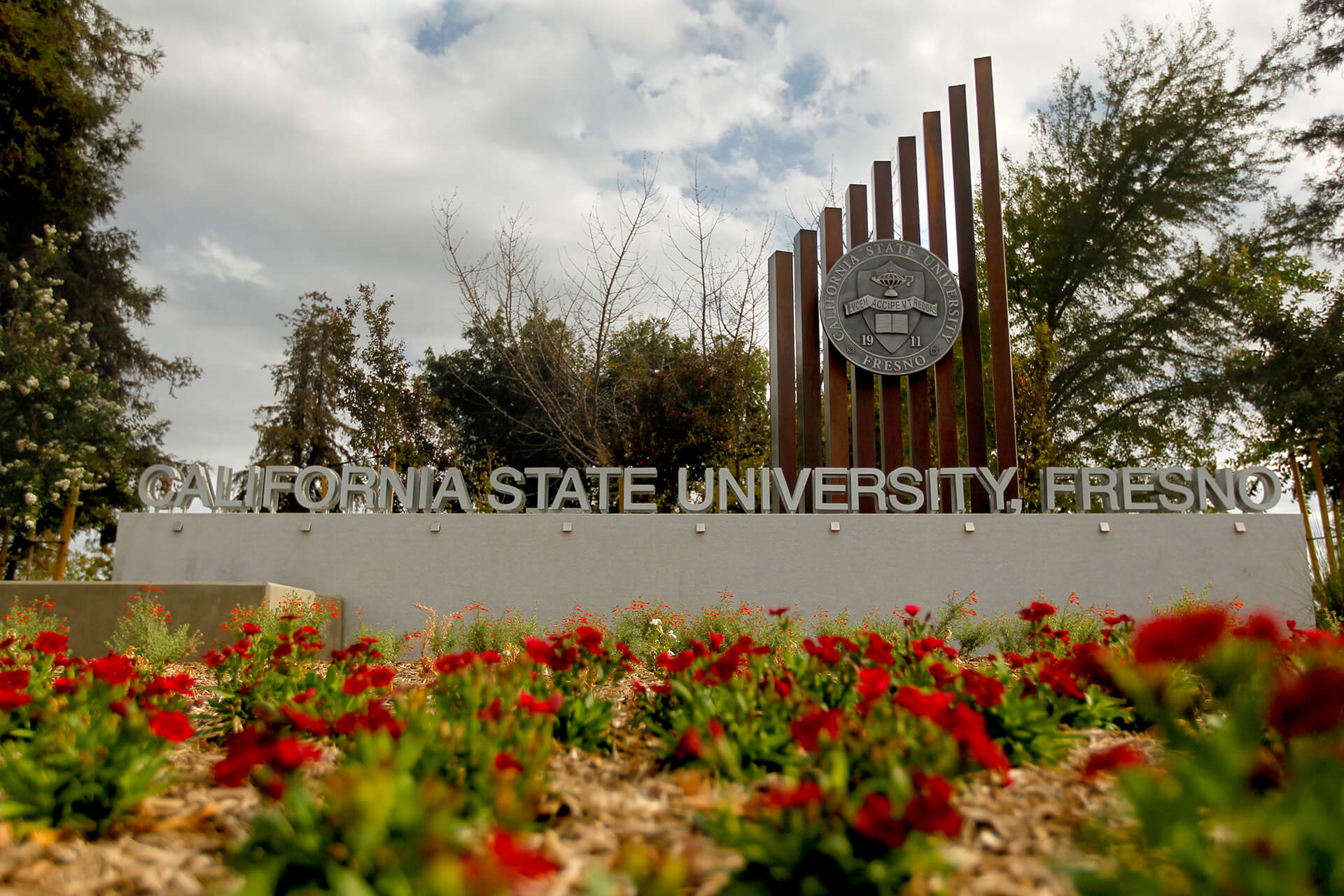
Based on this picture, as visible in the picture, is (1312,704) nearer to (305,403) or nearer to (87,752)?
(87,752)

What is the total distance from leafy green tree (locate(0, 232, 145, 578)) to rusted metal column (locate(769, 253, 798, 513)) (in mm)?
11277

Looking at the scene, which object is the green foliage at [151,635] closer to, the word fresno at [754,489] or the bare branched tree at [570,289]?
the word fresno at [754,489]

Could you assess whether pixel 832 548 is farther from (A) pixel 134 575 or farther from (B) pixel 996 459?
(A) pixel 134 575

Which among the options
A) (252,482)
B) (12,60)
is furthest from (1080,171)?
(12,60)

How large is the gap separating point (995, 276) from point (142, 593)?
11.5 metres

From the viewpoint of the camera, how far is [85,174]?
58.4 feet

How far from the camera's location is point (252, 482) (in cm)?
1152

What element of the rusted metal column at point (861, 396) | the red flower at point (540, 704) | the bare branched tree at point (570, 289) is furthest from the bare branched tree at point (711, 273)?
the red flower at point (540, 704)

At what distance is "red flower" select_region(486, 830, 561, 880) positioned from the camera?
1505mm

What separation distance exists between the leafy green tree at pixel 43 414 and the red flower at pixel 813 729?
49.4 feet

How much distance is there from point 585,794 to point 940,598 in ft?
29.5

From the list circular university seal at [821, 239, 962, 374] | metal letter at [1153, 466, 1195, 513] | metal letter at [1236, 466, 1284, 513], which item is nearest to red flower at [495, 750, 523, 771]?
circular university seal at [821, 239, 962, 374]

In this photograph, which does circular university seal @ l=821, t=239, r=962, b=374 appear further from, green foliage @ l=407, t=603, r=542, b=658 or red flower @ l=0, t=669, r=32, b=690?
red flower @ l=0, t=669, r=32, b=690

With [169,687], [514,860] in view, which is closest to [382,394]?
[169,687]
